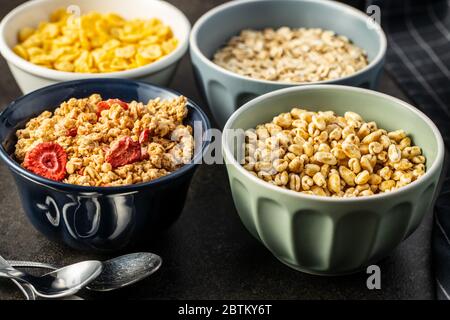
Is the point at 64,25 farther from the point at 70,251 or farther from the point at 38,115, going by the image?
the point at 70,251

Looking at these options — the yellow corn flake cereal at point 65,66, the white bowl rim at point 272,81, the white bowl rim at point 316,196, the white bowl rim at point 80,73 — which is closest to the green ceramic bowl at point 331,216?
the white bowl rim at point 316,196

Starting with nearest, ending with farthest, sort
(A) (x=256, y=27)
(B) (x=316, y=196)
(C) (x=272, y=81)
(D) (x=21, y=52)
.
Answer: (B) (x=316, y=196) < (C) (x=272, y=81) < (D) (x=21, y=52) < (A) (x=256, y=27)

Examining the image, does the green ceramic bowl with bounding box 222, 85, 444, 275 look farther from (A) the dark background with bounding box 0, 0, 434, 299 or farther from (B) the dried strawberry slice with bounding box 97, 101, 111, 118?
(B) the dried strawberry slice with bounding box 97, 101, 111, 118

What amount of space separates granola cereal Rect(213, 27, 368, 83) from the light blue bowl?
0.02 metres

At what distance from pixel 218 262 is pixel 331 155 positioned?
0.19 metres

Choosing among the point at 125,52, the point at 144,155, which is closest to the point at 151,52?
the point at 125,52

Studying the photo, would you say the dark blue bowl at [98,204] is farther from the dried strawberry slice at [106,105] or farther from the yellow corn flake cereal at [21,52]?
the yellow corn flake cereal at [21,52]

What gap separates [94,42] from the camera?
3.96 ft

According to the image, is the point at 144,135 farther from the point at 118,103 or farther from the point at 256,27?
the point at 256,27

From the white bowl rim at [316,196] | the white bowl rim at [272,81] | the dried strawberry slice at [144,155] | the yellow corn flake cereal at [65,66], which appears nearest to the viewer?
the white bowl rim at [316,196]

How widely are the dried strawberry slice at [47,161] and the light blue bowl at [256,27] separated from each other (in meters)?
0.27

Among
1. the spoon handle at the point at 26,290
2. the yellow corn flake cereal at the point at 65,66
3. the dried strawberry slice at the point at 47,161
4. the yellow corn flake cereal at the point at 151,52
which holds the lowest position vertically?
the spoon handle at the point at 26,290

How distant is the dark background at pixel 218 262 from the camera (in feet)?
2.92

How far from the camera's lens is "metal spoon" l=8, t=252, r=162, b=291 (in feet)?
2.86
